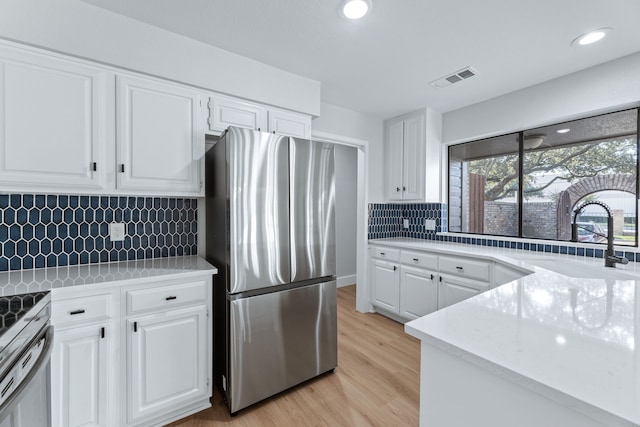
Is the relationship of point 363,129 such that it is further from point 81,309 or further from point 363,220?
point 81,309

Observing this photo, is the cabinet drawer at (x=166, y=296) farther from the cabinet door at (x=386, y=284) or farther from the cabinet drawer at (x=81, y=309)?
the cabinet door at (x=386, y=284)

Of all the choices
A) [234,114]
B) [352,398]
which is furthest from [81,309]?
[352,398]

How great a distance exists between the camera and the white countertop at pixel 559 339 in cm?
54

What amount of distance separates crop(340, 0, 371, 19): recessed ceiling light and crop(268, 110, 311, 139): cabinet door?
35.8 inches

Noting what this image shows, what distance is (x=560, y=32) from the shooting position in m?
1.85

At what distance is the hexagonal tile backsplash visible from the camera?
5.59ft

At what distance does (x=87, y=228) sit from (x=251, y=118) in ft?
4.51

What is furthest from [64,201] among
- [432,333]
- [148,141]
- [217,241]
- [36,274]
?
[432,333]

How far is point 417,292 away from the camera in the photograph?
2.93 meters

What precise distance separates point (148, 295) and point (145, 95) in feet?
4.14

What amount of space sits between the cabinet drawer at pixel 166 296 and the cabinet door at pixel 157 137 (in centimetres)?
67

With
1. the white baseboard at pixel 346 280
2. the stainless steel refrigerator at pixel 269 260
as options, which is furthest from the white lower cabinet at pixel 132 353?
the white baseboard at pixel 346 280

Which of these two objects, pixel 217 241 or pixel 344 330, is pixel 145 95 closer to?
pixel 217 241

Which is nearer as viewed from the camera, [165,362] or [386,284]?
[165,362]
